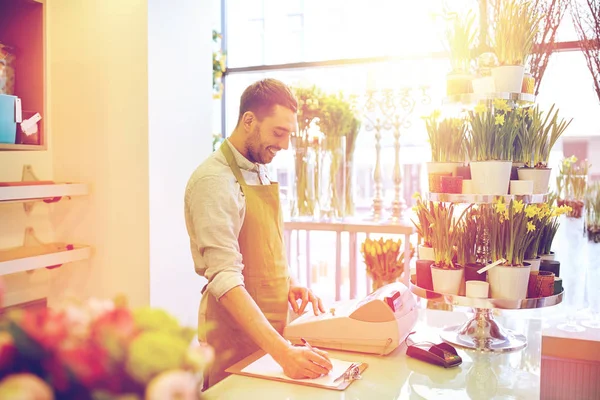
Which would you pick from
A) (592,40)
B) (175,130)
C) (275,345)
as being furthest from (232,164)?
(592,40)

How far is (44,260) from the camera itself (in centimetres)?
244

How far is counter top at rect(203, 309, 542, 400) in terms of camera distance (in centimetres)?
147

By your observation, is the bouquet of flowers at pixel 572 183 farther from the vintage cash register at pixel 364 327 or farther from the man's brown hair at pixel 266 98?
the man's brown hair at pixel 266 98

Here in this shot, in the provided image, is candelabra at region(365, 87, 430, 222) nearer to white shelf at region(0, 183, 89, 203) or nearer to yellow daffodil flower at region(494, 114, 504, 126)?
yellow daffodil flower at region(494, 114, 504, 126)

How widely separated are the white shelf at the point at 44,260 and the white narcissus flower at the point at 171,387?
195cm

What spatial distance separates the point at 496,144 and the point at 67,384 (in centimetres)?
162

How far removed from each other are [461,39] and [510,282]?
0.88m

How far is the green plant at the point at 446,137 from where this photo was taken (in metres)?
1.95

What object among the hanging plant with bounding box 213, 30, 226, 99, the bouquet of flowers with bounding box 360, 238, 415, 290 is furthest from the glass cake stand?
the hanging plant with bounding box 213, 30, 226, 99

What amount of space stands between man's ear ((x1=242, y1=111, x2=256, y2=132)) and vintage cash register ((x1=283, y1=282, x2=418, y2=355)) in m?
0.69

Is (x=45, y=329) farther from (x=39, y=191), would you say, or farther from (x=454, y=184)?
(x=39, y=191)

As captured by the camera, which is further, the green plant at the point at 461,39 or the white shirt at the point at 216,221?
the green plant at the point at 461,39

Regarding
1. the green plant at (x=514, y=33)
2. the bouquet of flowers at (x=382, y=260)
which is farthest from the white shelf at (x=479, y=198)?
the bouquet of flowers at (x=382, y=260)

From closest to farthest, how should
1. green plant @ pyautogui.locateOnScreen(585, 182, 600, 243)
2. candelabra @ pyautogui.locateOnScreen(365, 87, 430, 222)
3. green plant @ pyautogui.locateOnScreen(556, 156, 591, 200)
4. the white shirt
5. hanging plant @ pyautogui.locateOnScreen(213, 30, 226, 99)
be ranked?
the white shirt, green plant @ pyautogui.locateOnScreen(585, 182, 600, 243), green plant @ pyautogui.locateOnScreen(556, 156, 591, 200), candelabra @ pyautogui.locateOnScreen(365, 87, 430, 222), hanging plant @ pyautogui.locateOnScreen(213, 30, 226, 99)
